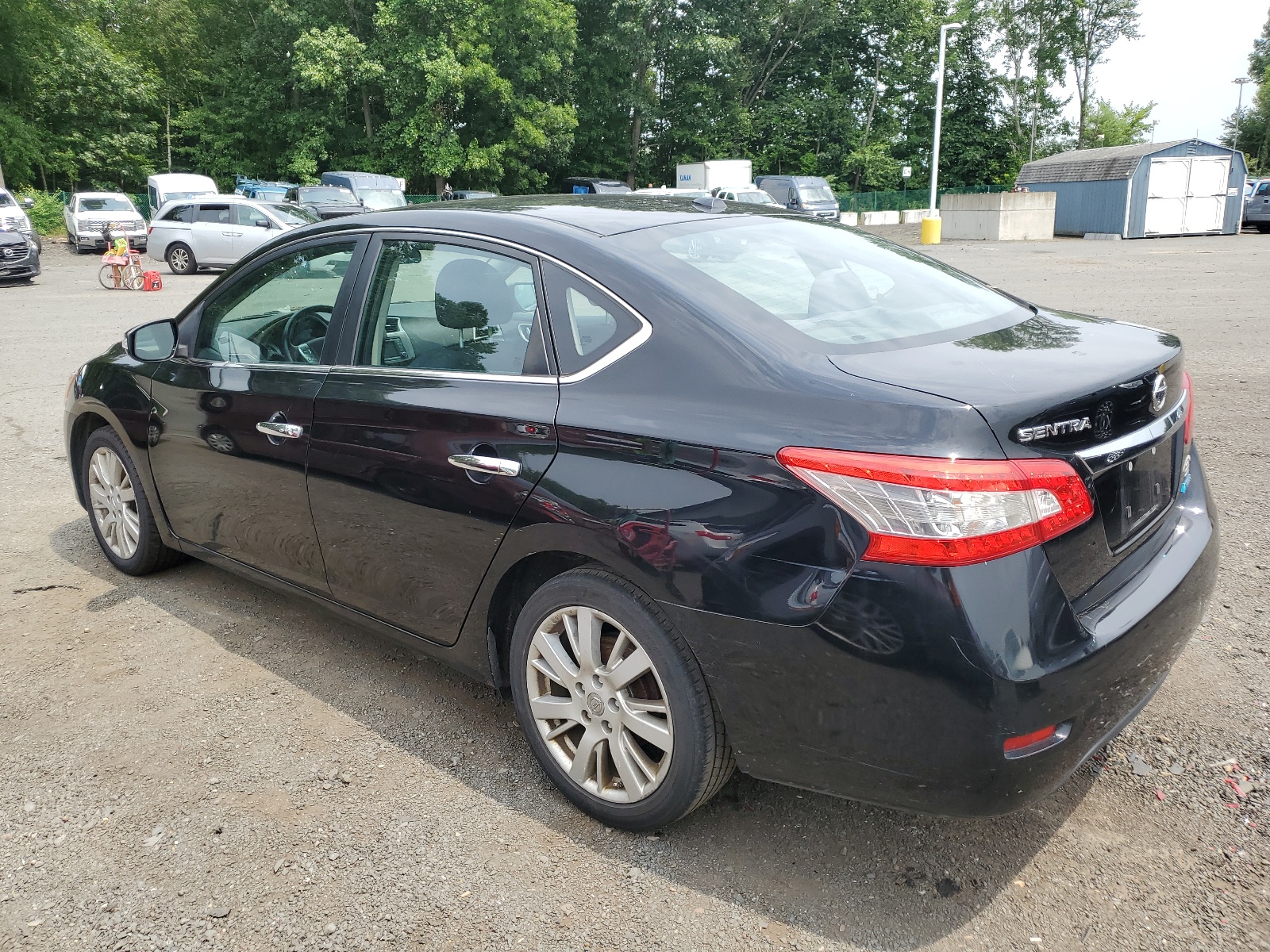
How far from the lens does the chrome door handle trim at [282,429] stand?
135 inches

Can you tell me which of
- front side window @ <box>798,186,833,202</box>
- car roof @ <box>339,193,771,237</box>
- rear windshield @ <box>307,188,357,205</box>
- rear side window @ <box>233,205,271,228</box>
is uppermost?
front side window @ <box>798,186,833,202</box>

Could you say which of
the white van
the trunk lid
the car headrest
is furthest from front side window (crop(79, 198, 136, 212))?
the trunk lid

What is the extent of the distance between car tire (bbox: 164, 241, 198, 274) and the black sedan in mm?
21640

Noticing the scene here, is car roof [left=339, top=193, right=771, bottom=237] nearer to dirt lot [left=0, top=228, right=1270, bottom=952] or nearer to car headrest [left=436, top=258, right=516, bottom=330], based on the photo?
car headrest [left=436, top=258, right=516, bottom=330]

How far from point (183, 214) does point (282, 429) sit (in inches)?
881

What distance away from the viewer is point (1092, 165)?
117ft

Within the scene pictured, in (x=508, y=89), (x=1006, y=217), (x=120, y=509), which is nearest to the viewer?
(x=120, y=509)

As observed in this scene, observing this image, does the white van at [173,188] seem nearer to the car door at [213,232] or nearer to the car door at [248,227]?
the car door at [213,232]

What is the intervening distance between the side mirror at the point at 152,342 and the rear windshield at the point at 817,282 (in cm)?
223

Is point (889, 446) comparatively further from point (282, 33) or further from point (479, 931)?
point (282, 33)

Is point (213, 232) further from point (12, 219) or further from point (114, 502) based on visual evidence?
point (114, 502)

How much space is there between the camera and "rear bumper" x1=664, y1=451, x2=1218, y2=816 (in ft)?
6.88

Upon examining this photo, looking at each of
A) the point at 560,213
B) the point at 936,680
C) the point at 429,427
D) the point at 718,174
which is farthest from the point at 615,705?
the point at 718,174

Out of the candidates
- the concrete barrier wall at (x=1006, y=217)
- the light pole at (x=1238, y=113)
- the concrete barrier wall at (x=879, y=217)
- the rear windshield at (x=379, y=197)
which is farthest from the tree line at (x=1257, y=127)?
the rear windshield at (x=379, y=197)
